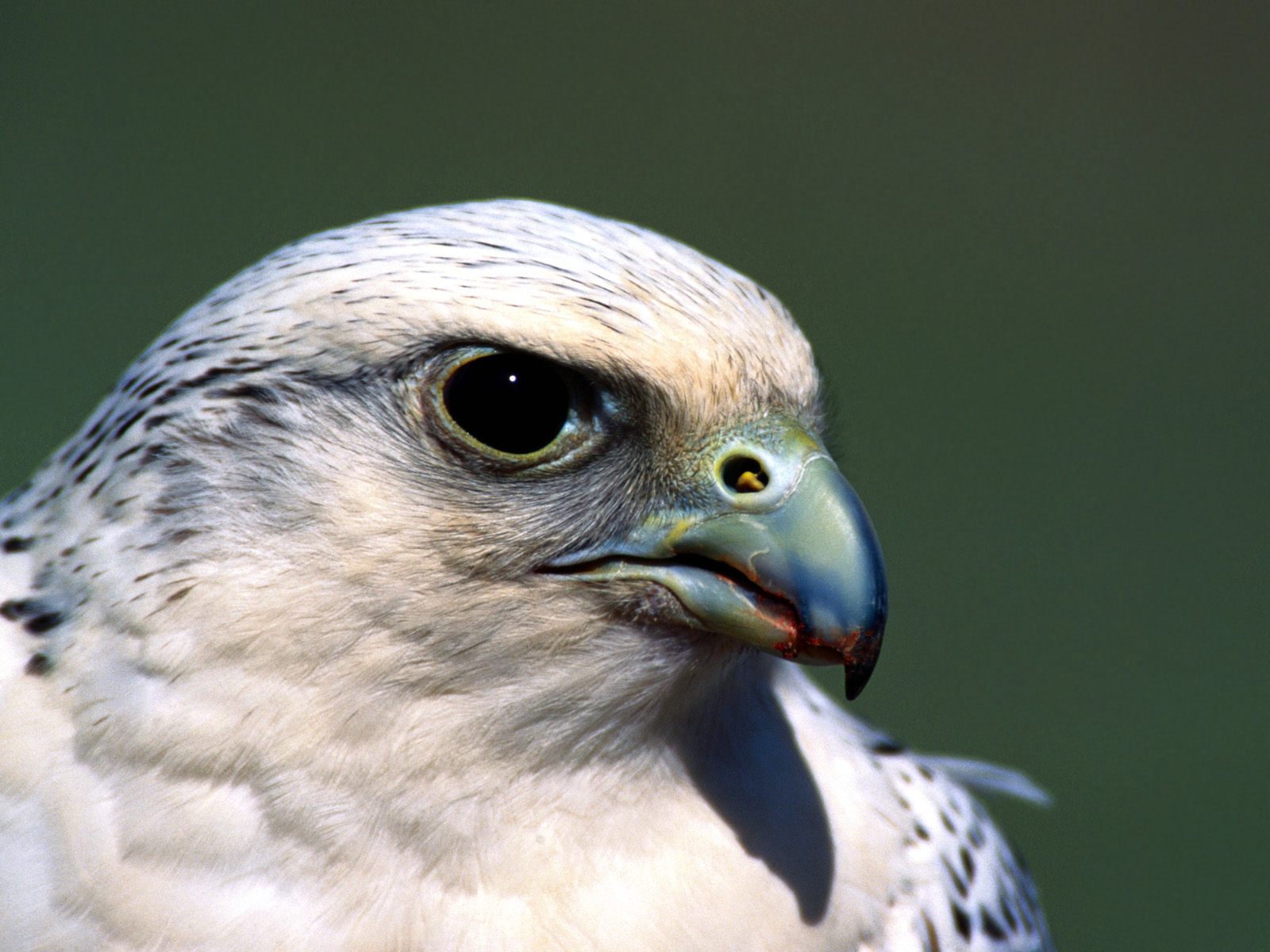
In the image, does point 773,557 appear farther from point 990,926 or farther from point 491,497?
point 990,926

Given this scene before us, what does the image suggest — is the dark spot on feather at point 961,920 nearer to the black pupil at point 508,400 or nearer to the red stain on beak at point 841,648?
the red stain on beak at point 841,648

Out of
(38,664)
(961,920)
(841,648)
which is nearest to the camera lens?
(841,648)

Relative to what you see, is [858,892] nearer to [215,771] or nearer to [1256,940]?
[215,771]

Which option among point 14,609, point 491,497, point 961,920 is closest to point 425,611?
point 491,497

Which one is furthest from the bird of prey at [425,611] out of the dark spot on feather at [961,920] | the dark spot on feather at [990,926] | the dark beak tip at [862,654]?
the dark spot on feather at [990,926]

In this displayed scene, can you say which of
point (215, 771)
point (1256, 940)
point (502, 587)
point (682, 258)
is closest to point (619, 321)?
point (682, 258)

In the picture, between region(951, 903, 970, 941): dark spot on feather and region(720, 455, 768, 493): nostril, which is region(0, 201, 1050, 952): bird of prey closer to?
region(720, 455, 768, 493): nostril

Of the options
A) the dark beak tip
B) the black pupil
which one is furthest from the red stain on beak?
the black pupil
